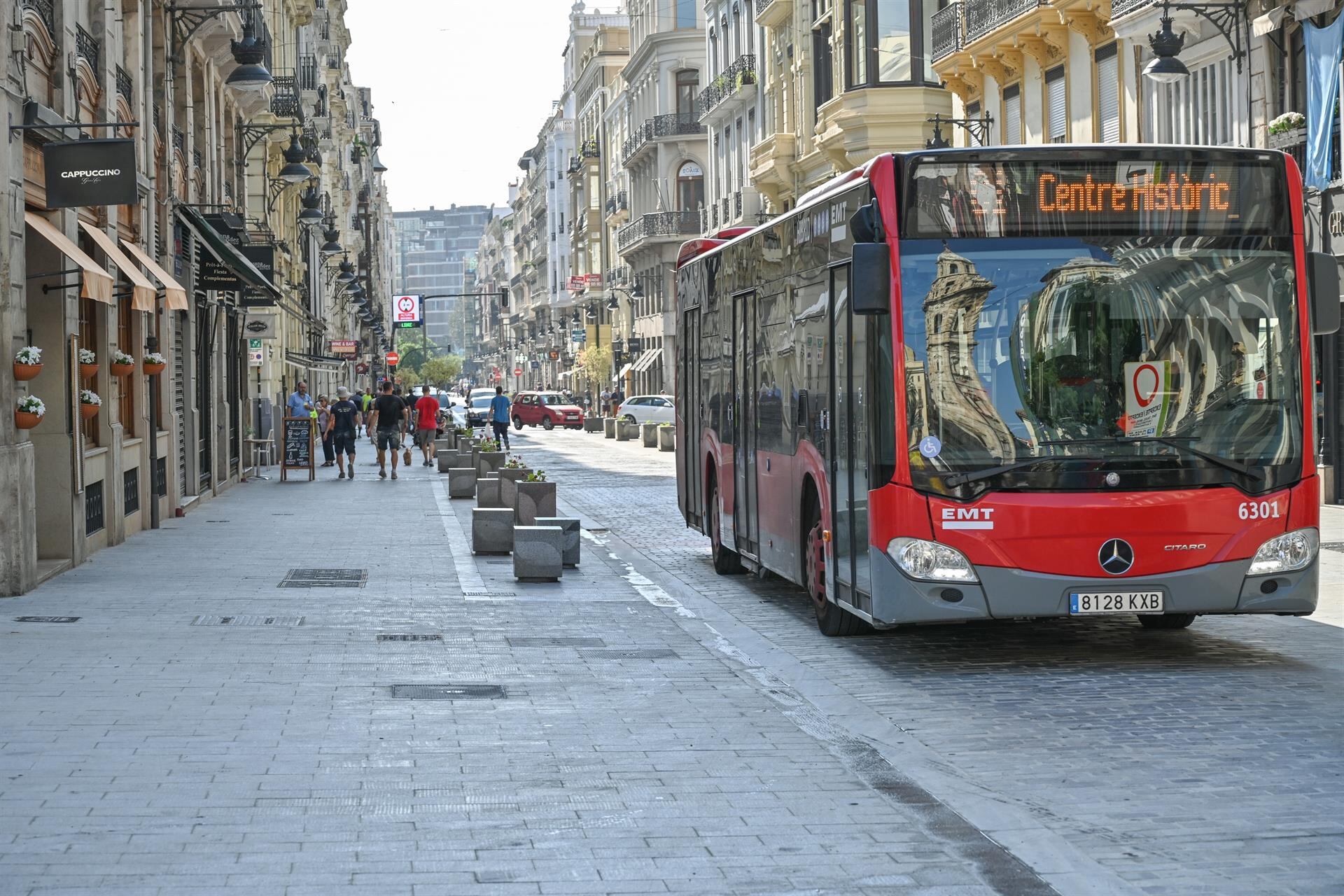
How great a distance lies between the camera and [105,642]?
11.3 meters

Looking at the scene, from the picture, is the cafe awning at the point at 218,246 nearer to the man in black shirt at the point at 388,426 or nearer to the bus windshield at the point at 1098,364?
the man in black shirt at the point at 388,426

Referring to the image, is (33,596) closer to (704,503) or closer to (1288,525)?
(704,503)

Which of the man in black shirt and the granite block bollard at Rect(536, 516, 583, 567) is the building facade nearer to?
the man in black shirt

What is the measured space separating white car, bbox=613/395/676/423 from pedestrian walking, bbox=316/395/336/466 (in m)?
13.7

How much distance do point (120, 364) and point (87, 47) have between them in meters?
3.14

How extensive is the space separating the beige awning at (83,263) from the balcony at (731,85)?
41.9 meters

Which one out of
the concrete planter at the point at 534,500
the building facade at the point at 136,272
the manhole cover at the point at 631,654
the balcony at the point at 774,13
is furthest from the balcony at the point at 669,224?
the manhole cover at the point at 631,654

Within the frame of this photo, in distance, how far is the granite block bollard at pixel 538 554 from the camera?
15.5 meters

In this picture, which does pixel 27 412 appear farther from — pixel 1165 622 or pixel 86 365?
pixel 1165 622

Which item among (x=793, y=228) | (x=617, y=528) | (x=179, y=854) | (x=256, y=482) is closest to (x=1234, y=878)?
(x=179, y=854)

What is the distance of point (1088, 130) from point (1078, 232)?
20949mm

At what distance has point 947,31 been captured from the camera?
3581 centimetres

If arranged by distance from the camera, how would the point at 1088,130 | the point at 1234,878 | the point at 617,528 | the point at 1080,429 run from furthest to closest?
the point at 1088,130
the point at 617,528
the point at 1080,429
the point at 1234,878

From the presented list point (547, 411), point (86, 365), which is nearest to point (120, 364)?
point (86, 365)
